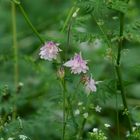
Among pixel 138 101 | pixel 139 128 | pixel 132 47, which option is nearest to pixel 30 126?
pixel 139 128

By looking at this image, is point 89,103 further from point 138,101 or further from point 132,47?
point 132,47

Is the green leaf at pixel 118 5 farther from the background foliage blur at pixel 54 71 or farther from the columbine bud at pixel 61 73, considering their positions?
the columbine bud at pixel 61 73

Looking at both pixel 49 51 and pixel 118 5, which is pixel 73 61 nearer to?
pixel 49 51

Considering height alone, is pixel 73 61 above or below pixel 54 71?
below

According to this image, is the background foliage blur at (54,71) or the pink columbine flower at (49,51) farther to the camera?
the background foliage blur at (54,71)

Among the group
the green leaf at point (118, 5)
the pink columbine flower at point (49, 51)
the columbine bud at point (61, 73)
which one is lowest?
the columbine bud at point (61, 73)

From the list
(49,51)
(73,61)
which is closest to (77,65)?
(73,61)

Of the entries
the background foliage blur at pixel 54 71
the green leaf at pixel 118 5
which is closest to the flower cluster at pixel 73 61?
the background foliage blur at pixel 54 71

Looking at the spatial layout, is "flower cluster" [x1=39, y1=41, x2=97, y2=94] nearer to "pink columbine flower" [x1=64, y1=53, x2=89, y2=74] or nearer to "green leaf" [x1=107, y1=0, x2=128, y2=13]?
"pink columbine flower" [x1=64, y1=53, x2=89, y2=74]
